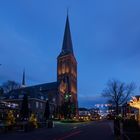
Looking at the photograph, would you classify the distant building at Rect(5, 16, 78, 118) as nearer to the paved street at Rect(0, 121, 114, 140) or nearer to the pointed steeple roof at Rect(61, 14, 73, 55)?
the pointed steeple roof at Rect(61, 14, 73, 55)

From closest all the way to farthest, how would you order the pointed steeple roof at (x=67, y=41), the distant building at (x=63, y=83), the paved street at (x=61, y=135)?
1. the paved street at (x=61, y=135)
2. the distant building at (x=63, y=83)
3. the pointed steeple roof at (x=67, y=41)

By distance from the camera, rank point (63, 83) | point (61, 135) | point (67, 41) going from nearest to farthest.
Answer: point (61, 135), point (63, 83), point (67, 41)

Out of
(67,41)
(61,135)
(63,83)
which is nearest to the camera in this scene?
(61,135)

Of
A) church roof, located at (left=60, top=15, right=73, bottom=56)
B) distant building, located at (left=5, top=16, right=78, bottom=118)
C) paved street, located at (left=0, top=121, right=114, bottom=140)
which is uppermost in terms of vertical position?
church roof, located at (left=60, top=15, right=73, bottom=56)

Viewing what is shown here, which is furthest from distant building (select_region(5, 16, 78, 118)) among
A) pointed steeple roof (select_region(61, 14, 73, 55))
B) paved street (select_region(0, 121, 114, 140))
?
paved street (select_region(0, 121, 114, 140))

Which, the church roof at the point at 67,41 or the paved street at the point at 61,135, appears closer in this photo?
the paved street at the point at 61,135

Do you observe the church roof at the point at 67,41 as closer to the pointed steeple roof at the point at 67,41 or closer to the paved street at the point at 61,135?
the pointed steeple roof at the point at 67,41

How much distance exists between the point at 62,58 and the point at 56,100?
2964 cm

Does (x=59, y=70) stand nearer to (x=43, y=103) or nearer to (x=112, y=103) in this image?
(x=43, y=103)

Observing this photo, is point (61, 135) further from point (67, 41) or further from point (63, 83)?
point (67, 41)

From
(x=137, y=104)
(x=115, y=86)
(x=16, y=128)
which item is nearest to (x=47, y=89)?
(x=115, y=86)

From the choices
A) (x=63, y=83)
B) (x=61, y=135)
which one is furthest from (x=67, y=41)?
(x=61, y=135)

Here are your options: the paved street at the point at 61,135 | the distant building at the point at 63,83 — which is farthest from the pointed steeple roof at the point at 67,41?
the paved street at the point at 61,135

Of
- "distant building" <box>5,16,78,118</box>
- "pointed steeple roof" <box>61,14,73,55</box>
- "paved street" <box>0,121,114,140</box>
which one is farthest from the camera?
"pointed steeple roof" <box>61,14,73,55</box>
